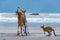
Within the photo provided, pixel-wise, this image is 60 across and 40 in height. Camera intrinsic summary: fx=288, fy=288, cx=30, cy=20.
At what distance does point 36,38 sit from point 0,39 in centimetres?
151

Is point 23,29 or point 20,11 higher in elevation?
point 20,11

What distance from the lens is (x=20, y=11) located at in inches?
501

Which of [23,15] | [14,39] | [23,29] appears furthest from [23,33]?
[14,39]

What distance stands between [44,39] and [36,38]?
1.42 ft

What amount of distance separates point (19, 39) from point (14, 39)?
0.69 ft

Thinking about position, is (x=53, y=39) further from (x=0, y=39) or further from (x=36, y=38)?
(x=0, y=39)

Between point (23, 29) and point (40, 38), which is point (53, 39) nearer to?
point (40, 38)

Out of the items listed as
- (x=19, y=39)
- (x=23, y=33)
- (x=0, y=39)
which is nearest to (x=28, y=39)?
(x=19, y=39)

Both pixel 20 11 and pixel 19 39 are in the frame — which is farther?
pixel 20 11

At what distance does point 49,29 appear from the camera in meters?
13.0

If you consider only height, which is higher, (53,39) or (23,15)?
(23,15)

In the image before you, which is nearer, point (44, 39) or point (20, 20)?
point (44, 39)

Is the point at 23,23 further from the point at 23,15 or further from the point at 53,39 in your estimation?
the point at 53,39

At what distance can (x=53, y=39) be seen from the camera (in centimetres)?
1159
